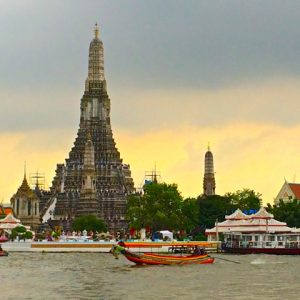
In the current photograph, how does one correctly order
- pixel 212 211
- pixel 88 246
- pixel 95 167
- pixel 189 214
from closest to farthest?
1. pixel 88 246
2. pixel 189 214
3. pixel 212 211
4. pixel 95 167

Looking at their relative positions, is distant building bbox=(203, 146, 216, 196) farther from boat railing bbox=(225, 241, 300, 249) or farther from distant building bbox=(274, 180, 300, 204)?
boat railing bbox=(225, 241, 300, 249)

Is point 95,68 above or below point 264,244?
above

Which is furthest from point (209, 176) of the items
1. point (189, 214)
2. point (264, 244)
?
point (264, 244)

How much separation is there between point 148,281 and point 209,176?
12856 cm

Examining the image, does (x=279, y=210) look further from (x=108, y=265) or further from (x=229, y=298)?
(x=229, y=298)

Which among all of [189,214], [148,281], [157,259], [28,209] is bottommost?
[148,281]

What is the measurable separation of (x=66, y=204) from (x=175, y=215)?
114ft

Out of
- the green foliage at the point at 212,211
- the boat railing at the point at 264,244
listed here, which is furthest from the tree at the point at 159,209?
the boat railing at the point at 264,244

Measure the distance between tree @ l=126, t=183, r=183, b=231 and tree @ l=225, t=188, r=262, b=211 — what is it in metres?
22.0

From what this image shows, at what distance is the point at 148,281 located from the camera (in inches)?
2532

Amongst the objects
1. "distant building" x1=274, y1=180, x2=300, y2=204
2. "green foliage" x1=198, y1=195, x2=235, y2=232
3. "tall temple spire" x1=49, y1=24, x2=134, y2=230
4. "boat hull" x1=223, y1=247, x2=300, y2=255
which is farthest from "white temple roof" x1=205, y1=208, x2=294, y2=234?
"distant building" x1=274, y1=180, x2=300, y2=204

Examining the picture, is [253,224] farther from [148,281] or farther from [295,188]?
[148,281]

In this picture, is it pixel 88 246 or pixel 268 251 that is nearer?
pixel 268 251

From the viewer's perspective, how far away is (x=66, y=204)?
162 m
